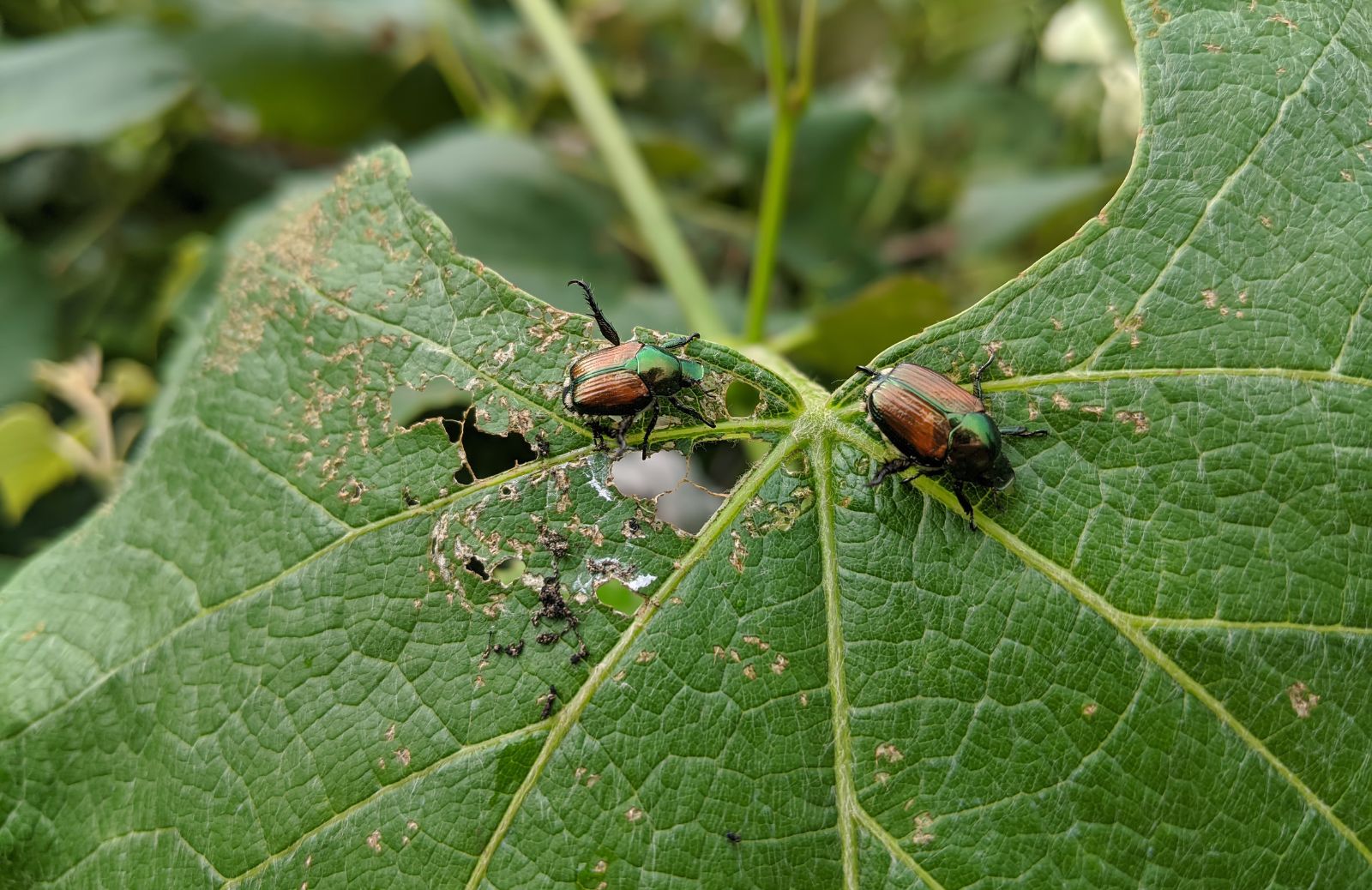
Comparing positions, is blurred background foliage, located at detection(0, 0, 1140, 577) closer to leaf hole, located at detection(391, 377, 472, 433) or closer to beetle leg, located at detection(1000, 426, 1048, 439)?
leaf hole, located at detection(391, 377, 472, 433)

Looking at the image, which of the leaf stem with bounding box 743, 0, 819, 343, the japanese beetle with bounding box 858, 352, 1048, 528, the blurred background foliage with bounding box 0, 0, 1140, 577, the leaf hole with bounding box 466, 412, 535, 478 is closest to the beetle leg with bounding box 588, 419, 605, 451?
the leaf hole with bounding box 466, 412, 535, 478

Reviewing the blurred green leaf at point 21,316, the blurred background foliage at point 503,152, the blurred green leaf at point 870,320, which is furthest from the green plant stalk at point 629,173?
the blurred green leaf at point 21,316

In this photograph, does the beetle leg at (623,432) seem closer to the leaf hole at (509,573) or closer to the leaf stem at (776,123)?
the leaf hole at (509,573)

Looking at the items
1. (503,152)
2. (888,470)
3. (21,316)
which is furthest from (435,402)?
(21,316)

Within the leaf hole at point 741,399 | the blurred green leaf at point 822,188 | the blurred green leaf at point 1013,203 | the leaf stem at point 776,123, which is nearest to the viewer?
the leaf hole at point 741,399

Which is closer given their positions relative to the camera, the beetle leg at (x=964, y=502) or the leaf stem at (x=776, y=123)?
the beetle leg at (x=964, y=502)

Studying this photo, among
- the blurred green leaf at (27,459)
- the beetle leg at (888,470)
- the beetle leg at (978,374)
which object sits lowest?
the blurred green leaf at (27,459)
